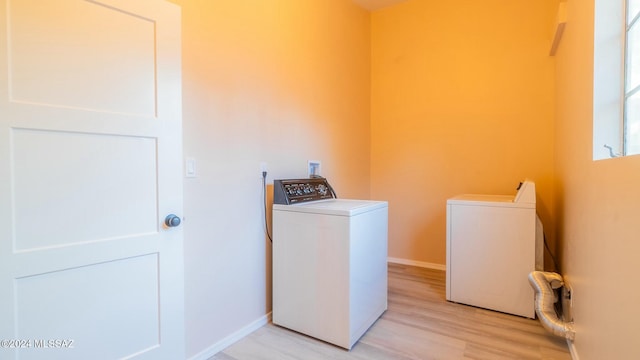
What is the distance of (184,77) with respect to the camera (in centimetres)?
179

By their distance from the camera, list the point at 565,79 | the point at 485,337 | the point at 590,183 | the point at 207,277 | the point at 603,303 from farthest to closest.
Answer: the point at 565,79
the point at 485,337
the point at 207,277
the point at 590,183
the point at 603,303

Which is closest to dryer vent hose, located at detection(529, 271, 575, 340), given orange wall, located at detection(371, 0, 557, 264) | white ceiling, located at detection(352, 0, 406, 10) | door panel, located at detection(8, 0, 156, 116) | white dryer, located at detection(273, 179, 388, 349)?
orange wall, located at detection(371, 0, 557, 264)

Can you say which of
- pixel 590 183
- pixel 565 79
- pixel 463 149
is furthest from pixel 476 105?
pixel 590 183

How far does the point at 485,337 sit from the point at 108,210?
2395mm

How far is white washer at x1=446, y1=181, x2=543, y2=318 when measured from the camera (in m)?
2.35

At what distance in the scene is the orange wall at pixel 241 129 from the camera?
186cm

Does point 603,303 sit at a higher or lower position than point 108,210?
lower

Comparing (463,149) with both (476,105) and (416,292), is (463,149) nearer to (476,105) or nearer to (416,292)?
(476,105)

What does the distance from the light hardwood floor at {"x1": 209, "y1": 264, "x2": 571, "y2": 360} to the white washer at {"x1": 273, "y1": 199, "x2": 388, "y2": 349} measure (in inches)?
3.5

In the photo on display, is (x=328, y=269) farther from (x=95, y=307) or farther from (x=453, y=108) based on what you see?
(x=453, y=108)

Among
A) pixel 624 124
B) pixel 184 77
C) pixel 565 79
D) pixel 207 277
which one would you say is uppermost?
pixel 565 79

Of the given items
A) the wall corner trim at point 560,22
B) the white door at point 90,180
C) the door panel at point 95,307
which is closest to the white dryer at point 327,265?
the white door at point 90,180

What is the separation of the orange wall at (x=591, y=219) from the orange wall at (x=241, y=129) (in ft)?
6.26

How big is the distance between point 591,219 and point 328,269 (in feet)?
4.72
